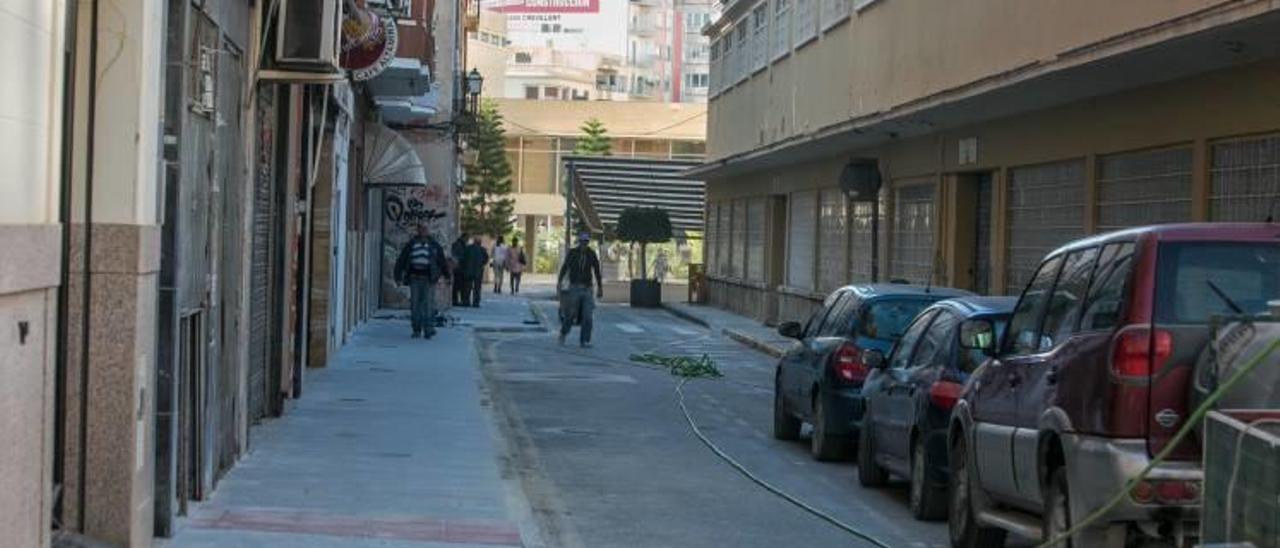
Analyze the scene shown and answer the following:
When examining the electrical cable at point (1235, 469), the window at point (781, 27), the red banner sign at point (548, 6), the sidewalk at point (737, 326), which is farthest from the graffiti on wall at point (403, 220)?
the red banner sign at point (548, 6)

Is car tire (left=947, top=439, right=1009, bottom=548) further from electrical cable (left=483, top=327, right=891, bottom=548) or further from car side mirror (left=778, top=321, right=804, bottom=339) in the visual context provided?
car side mirror (left=778, top=321, right=804, bottom=339)

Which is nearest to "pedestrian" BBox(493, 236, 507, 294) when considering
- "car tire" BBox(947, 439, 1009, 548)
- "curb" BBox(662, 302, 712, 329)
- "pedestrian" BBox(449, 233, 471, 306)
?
"curb" BBox(662, 302, 712, 329)

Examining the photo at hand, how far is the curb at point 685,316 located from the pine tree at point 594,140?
31516 mm

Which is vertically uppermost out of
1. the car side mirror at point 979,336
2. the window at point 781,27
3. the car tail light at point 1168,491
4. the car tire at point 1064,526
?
the window at point 781,27

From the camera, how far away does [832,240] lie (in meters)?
32.8

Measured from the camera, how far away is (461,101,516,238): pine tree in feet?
247

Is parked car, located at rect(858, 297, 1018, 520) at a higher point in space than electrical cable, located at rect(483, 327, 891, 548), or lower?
higher

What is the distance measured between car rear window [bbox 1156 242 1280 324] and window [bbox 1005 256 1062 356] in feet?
3.96

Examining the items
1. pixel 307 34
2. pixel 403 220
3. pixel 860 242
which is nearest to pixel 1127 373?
pixel 307 34

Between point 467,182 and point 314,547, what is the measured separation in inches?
2614

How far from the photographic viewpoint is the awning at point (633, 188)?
51719 mm

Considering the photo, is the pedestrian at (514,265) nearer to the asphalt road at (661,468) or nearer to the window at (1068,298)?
the asphalt road at (661,468)

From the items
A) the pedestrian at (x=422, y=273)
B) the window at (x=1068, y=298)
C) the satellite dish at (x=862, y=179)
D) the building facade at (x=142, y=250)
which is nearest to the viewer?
the building facade at (x=142, y=250)

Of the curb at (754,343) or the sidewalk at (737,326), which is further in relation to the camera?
the sidewalk at (737,326)
